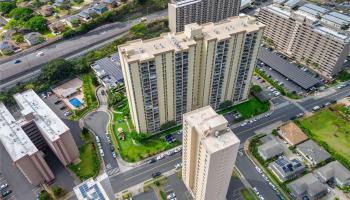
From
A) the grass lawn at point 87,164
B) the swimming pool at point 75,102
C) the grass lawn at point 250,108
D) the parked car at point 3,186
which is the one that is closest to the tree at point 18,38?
the swimming pool at point 75,102

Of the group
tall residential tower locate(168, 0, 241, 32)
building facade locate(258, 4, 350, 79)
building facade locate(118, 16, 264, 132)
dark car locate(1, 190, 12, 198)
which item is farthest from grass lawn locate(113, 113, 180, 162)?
building facade locate(258, 4, 350, 79)

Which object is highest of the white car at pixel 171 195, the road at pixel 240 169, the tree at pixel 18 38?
the tree at pixel 18 38

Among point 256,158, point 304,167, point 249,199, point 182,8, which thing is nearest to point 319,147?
point 304,167

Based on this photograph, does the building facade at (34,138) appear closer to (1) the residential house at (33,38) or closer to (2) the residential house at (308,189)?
(1) the residential house at (33,38)

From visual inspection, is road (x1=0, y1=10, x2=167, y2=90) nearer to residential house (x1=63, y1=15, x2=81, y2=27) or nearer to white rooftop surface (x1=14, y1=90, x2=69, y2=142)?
residential house (x1=63, y1=15, x2=81, y2=27)

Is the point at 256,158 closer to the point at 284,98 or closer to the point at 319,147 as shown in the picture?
the point at 319,147

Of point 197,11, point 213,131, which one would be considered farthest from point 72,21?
point 213,131
